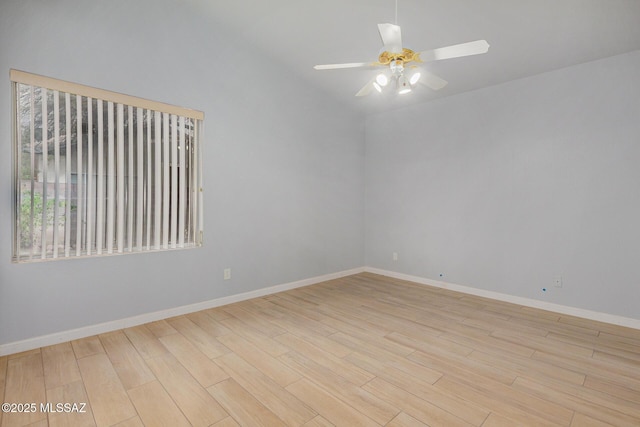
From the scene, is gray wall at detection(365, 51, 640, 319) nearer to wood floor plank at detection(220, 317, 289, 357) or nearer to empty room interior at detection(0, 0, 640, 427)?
empty room interior at detection(0, 0, 640, 427)

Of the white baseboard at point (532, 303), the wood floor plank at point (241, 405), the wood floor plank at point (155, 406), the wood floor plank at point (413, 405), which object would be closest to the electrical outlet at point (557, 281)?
the white baseboard at point (532, 303)

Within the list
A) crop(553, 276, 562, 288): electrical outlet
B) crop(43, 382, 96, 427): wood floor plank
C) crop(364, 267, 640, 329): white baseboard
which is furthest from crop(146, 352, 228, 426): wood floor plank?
crop(553, 276, 562, 288): electrical outlet

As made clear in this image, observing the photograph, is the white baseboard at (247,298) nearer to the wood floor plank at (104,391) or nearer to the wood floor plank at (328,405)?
the wood floor plank at (104,391)

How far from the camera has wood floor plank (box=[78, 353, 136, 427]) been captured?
5.47 ft

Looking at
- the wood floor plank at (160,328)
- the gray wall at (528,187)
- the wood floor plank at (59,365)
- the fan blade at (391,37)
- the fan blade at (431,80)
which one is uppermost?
the fan blade at (391,37)

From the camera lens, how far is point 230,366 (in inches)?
86.3

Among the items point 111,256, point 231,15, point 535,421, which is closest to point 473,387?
point 535,421

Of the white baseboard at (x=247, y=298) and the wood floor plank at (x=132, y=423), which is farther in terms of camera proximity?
the white baseboard at (x=247, y=298)

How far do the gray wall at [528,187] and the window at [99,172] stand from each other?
10.3ft

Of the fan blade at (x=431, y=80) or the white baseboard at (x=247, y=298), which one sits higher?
the fan blade at (x=431, y=80)

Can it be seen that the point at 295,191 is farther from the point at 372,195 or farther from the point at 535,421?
the point at 535,421

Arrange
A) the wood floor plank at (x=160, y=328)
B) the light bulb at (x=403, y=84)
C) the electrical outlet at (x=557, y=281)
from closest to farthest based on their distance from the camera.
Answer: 1. the light bulb at (x=403, y=84)
2. the wood floor plank at (x=160, y=328)
3. the electrical outlet at (x=557, y=281)

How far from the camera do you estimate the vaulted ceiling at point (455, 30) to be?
8.30ft

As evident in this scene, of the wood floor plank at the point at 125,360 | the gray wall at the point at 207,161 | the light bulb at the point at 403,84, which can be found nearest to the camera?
the wood floor plank at the point at 125,360
